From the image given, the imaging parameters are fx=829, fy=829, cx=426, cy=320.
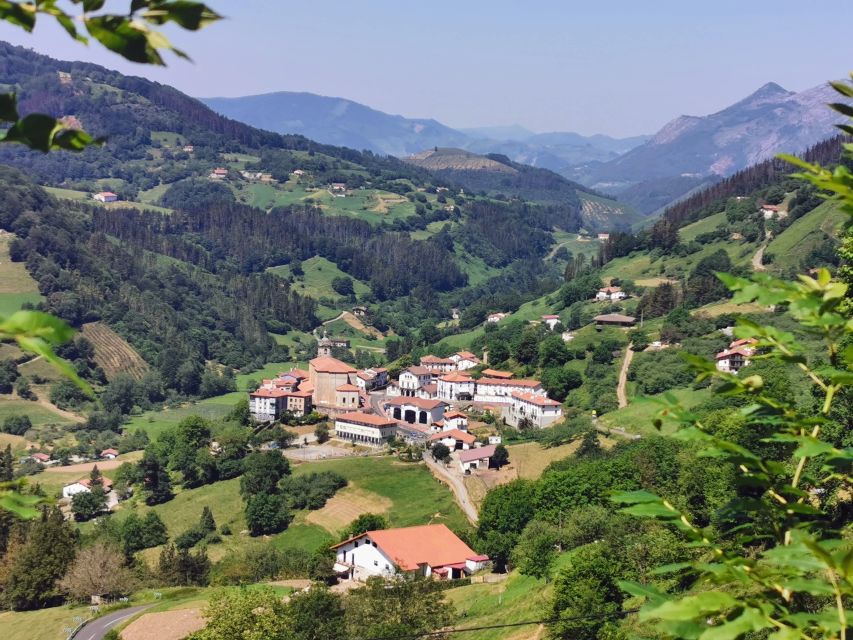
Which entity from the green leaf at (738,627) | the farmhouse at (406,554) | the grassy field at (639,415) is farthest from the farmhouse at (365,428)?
the green leaf at (738,627)

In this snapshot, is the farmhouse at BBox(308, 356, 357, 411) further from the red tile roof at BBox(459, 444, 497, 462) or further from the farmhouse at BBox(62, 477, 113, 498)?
the red tile roof at BBox(459, 444, 497, 462)

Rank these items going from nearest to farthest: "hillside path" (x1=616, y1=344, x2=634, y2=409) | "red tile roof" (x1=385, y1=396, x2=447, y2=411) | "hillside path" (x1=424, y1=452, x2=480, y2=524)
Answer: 1. "hillside path" (x1=424, y1=452, x2=480, y2=524)
2. "hillside path" (x1=616, y1=344, x2=634, y2=409)
3. "red tile roof" (x1=385, y1=396, x2=447, y2=411)

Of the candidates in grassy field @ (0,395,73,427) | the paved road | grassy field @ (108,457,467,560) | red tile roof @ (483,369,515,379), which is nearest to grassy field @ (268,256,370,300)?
grassy field @ (0,395,73,427)

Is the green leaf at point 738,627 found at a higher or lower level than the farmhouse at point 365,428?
higher

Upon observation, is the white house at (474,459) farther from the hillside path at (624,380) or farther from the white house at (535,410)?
the hillside path at (624,380)

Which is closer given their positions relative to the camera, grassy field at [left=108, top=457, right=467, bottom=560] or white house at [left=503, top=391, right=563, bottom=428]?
grassy field at [left=108, top=457, right=467, bottom=560]

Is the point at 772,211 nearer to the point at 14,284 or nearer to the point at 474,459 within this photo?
the point at 474,459
